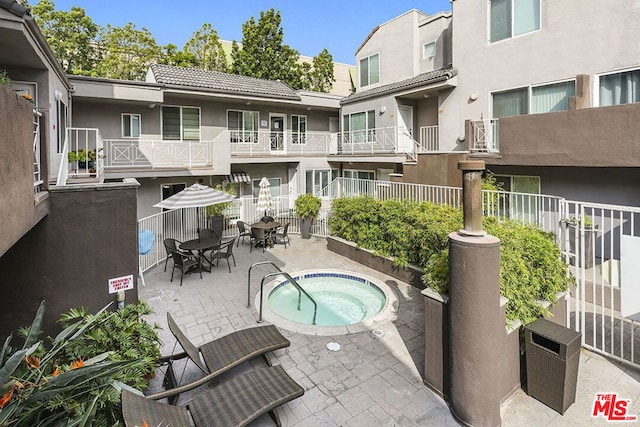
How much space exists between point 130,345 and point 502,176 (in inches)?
532

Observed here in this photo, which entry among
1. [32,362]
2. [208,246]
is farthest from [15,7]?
[208,246]

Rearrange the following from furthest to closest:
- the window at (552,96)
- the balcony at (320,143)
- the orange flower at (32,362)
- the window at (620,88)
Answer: the balcony at (320,143) → the window at (552,96) → the window at (620,88) → the orange flower at (32,362)

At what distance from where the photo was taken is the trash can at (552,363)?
4.32 metres

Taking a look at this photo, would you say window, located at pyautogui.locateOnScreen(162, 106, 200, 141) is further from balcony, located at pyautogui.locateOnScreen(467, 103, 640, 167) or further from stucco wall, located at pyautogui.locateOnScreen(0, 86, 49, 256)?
balcony, located at pyautogui.locateOnScreen(467, 103, 640, 167)

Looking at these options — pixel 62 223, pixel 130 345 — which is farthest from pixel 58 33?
pixel 130 345

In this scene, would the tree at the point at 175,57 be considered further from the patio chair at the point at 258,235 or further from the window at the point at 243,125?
the patio chair at the point at 258,235

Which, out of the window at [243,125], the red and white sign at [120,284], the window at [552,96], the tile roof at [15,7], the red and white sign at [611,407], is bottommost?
the red and white sign at [611,407]

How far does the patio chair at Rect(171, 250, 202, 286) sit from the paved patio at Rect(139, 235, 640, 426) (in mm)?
765

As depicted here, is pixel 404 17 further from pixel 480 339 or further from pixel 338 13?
pixel 480 339

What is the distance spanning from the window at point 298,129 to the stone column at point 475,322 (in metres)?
17.6

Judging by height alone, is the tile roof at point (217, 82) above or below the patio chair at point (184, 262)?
above

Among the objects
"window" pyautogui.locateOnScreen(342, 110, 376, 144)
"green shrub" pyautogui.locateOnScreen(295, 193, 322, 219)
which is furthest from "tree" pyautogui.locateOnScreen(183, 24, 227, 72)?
"green shrub" pyautogui.locateOnScreen(295, 193, 322, 219)

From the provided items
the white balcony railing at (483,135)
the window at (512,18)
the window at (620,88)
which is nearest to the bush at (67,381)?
the white balcony railing at (483,135)

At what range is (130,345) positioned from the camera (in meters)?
4.26
